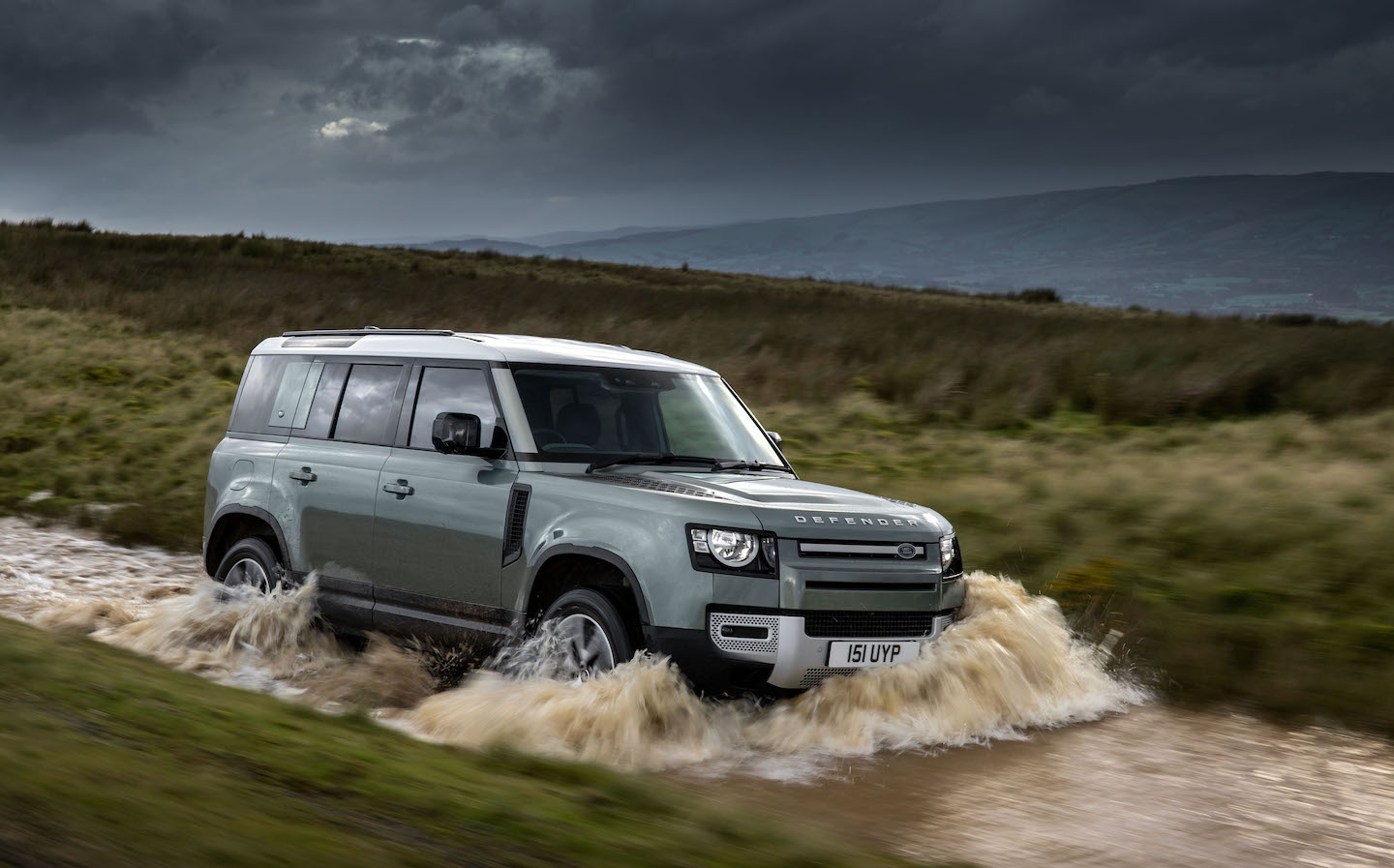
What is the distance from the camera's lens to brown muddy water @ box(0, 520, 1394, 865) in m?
5.25

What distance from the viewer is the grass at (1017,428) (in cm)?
830

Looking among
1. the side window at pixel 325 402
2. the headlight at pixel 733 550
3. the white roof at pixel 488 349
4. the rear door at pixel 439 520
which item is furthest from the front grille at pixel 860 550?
the side window at pixel 325 402

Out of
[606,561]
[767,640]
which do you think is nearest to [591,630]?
[606,561]

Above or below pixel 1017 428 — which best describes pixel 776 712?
below

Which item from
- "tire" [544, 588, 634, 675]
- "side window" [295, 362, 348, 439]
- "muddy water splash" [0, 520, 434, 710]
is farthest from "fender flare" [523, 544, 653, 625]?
"side window" [295, 362, 348, 439]

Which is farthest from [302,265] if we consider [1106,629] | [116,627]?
[1106,629]

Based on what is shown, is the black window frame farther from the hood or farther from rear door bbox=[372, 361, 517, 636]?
the hood

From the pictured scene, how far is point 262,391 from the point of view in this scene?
880cm

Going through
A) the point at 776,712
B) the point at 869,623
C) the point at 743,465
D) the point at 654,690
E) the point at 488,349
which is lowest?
the point at 776,712

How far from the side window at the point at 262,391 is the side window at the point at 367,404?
1.82 feet

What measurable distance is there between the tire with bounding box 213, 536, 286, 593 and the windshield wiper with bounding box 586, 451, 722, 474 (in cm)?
237

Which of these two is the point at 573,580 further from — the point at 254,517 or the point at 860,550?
the point at 254,517

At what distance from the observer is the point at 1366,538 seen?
8922 mm

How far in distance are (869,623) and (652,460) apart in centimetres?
154
